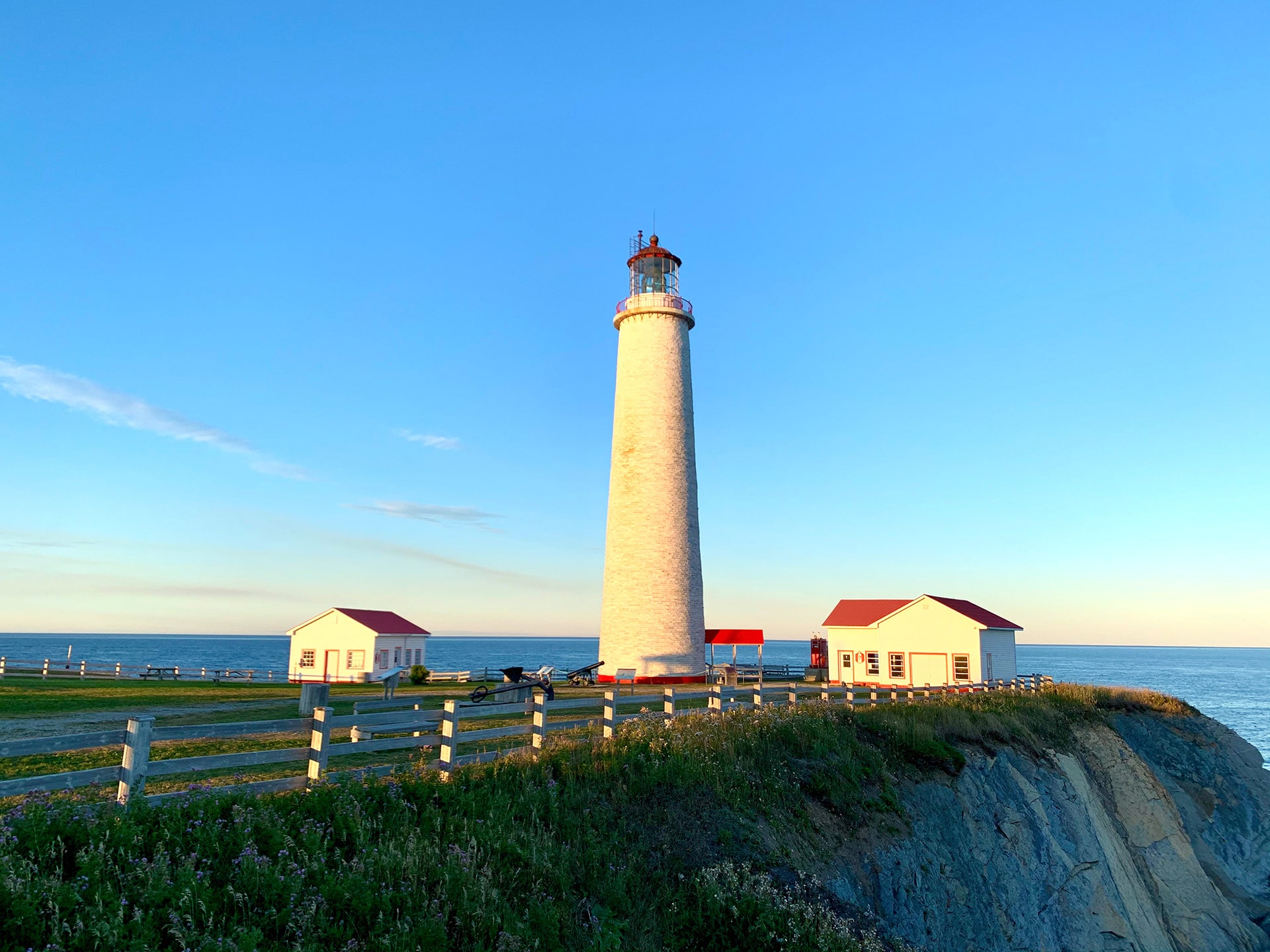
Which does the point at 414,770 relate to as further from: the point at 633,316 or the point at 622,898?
the point at 633,316

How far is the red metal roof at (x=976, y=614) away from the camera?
41219 mm

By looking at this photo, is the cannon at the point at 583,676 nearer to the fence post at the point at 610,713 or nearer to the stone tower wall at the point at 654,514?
the stone tower wall at the point at 654,514

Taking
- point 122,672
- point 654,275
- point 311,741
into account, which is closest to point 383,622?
point 122,672

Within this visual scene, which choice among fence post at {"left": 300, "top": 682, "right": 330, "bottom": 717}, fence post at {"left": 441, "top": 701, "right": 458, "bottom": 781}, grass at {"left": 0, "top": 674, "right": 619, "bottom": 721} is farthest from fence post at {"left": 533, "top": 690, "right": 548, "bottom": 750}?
grass at {"left": 0, "top": 674, "right": 619, "bottom": 721}

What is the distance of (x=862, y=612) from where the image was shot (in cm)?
4603

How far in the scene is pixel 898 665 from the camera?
42.9 metres

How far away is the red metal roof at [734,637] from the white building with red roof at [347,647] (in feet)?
61.9

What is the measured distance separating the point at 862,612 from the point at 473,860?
132 ft

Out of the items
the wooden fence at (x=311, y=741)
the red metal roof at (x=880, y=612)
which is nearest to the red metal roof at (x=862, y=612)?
the red metal roof at (x=880, y=612)

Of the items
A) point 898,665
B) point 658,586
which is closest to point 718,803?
point 658,586

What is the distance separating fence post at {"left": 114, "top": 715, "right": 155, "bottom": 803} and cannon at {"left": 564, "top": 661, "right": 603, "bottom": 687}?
26.0 metres

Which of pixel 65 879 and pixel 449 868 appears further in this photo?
pixel 449 868

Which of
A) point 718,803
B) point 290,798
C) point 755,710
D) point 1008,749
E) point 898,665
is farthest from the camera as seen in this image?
point 898,665

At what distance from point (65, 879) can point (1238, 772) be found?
44.5 meters
